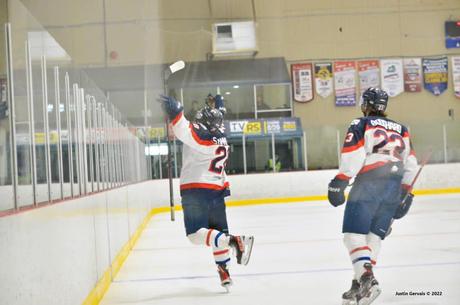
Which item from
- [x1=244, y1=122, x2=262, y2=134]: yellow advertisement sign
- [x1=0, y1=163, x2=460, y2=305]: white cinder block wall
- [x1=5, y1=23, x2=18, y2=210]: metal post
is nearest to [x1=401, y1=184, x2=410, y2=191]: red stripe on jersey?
[x1=0, y1=163, x2=460, y2=305]: white cinder block wall

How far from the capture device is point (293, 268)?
4875mm

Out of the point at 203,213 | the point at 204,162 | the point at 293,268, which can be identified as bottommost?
the point at 293,268

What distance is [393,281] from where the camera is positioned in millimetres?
4129

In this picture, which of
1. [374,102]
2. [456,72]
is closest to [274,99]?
[456,72]

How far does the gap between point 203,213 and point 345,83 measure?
1190cm

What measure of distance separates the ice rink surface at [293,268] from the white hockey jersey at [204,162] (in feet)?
1.95

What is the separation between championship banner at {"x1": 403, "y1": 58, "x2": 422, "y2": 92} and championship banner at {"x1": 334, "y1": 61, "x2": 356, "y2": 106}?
1119 mm

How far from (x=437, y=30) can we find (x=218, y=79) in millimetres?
4710

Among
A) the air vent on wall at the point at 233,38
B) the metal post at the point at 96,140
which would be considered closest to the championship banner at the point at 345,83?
the air vent on wall at the point at 233,38

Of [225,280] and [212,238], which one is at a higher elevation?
[212,238]

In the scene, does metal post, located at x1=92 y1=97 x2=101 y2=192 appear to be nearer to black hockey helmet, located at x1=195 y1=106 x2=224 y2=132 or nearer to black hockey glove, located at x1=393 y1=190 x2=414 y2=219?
black hockey helmet, located at x1=195 y1=106 x2=224 y2=132

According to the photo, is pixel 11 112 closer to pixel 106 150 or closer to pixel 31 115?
pixel 31 115

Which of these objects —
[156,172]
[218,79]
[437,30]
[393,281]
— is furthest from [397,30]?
[393,281]

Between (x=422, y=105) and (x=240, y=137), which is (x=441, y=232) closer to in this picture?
(x=240, y=137)
